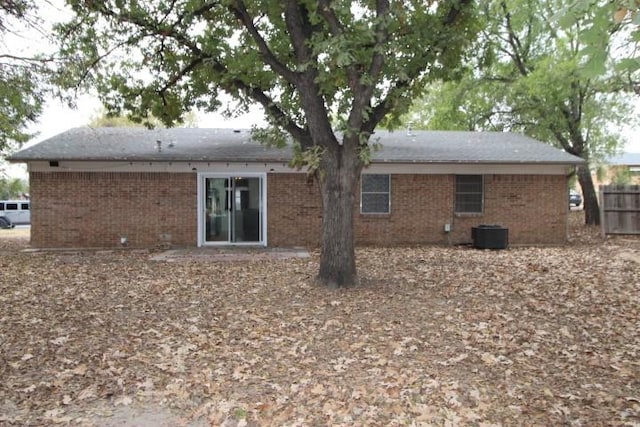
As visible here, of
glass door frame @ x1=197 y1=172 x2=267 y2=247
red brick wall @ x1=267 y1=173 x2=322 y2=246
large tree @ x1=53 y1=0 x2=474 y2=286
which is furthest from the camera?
red brick wall @ x1=267 y1=173 x2=322 y2=246

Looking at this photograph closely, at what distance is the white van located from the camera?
111ft

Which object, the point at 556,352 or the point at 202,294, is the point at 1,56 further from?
the point at 556,352

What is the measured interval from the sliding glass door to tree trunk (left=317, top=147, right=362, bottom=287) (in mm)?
7483

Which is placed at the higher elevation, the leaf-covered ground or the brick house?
the brick house

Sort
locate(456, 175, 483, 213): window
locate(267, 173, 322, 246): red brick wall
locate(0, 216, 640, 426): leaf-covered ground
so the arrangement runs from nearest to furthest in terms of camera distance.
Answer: locate(0, 216, 640, 426): leaf-covered ground → locate(267, 173, 322, 246): red brick wall → locate(456, 175, 483, 213): window

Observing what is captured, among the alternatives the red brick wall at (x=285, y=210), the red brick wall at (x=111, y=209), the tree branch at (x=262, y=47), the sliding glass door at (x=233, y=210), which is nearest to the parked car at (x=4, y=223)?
the red brick wall at (x=111, y=209)

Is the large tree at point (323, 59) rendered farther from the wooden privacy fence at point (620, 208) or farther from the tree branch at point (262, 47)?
the wooden privacy fence at point (620, 208)

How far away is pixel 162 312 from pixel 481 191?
39.8 ft

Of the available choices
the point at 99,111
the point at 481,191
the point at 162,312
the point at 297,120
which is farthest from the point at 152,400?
the point at 99,111

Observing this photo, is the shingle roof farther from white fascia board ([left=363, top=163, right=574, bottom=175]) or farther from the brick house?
white fascia board ([left=363, top=163, right=574, bottom=175])

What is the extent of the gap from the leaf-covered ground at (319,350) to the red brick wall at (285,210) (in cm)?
552

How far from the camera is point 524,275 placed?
1059cm

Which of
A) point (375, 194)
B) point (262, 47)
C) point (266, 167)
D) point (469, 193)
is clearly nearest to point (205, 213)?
point (266, 167)

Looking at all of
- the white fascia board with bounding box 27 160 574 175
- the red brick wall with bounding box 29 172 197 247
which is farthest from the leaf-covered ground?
the white fascia board with bounding box 27 160 574 175
